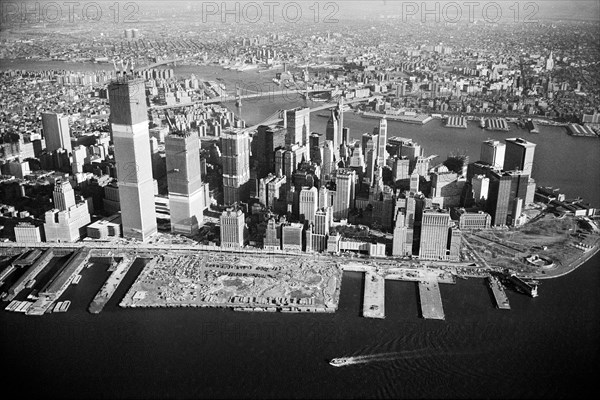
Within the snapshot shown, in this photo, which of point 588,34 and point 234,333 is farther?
point 588,34

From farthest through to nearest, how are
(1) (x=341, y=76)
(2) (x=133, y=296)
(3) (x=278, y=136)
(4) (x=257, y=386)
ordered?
(1) (x=341, y=76) → (3) (x=278, y=136) → (2) (x=133, y=296) → (4) (x=257, y=386)

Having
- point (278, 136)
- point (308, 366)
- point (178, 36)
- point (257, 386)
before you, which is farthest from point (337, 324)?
point (178, 36)

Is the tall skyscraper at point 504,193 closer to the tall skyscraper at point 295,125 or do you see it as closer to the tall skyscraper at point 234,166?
the tall skyscraper at point 295,125

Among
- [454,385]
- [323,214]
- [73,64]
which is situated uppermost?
[73,64]

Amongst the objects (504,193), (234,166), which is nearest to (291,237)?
(234,166)

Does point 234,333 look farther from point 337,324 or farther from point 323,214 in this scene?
point 323,214

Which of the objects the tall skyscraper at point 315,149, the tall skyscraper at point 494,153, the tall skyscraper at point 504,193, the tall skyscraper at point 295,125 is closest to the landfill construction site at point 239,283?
the tall skyscraper at point 504,193
